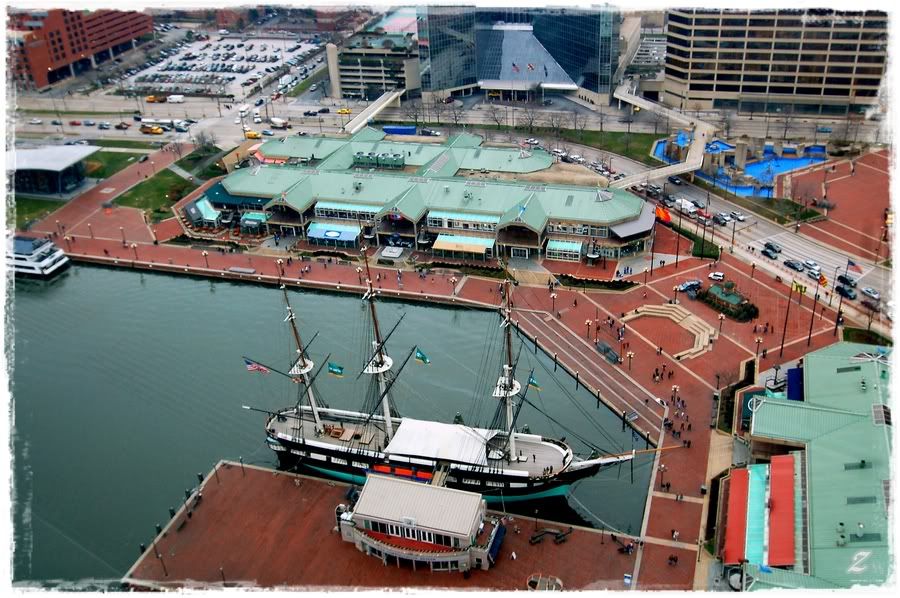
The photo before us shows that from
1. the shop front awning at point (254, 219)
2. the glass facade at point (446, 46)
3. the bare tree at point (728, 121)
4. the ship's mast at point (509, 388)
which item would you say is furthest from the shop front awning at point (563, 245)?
the glass facade at point (446, 46)

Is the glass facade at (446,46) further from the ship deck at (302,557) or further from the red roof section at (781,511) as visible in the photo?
the red roof section at (781,511)

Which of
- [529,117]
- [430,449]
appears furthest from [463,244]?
[529,117]

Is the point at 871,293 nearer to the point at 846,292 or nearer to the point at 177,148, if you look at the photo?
the point at 846,292

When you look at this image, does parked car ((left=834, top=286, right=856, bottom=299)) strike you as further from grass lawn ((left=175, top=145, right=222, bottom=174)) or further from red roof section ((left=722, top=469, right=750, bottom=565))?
grass lawn ((left=175, top=145, right=222, bottom=174))

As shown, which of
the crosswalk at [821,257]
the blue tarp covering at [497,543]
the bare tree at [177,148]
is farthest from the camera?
the bare tree at [177,148]

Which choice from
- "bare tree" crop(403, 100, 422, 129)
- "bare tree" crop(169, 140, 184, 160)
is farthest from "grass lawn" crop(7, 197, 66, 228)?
"bare tree" crop(403, 100, 422, 129)
